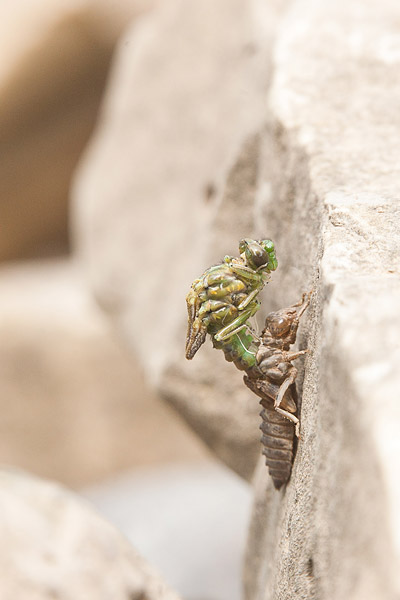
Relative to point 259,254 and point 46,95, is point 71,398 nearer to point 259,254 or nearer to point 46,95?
point 46,95

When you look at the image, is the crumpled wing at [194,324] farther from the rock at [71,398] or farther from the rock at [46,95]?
the rock at [46,95]

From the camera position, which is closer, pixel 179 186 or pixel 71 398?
pixel 179 186

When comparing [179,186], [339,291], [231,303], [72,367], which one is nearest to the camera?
[339,291]

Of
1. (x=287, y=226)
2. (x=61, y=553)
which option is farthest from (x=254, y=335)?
(x=61, y=553)

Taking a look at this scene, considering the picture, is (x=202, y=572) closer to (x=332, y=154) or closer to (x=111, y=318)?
(x=111, y=318)

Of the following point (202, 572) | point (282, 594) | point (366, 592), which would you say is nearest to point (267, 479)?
point (282, 594)

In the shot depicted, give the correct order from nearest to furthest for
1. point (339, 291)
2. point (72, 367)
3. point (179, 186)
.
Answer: point (339, 291)
point (179, 186)
point (72, 367)
